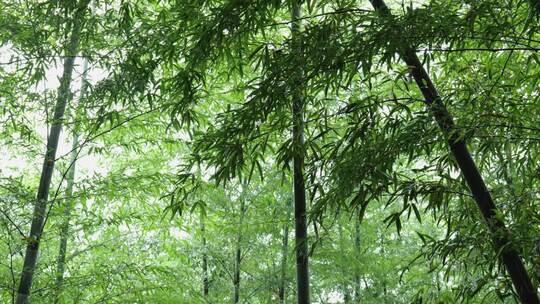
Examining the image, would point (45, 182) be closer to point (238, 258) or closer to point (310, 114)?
point (310, 114)

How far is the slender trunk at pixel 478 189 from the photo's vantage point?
202 cm

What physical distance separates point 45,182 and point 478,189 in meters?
2.69

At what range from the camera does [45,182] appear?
3.59 m

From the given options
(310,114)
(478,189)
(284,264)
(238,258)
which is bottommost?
(478,189)

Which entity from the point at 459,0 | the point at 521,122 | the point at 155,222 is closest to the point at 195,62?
the point at 459,0

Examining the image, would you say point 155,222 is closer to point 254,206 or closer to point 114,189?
point 114,189

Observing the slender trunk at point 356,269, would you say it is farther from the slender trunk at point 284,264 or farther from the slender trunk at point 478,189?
the slender trunk at point 478,189

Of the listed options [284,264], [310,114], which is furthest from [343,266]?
[310,114]

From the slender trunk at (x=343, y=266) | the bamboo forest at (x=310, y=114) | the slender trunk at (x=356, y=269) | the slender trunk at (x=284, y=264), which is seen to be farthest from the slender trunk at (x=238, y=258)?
the slender trunk at (x=356, y=269)

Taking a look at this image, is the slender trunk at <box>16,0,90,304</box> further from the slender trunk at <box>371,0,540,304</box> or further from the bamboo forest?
the slender trunk at <box>371,0,540,304</box>

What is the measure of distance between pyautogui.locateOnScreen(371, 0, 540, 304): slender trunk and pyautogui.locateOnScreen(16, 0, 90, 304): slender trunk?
2.04 m

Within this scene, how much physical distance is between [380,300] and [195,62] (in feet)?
17.1

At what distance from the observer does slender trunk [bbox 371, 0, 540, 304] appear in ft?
6.63

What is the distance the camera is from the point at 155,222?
15.0 ft
